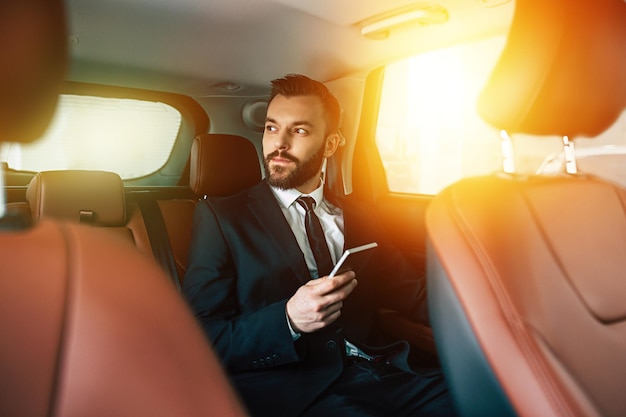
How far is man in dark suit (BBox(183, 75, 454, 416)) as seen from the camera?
141cm

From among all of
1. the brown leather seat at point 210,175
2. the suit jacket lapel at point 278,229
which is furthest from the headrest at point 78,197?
the suit jacket lapel at point 278,229

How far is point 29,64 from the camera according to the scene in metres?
0.48

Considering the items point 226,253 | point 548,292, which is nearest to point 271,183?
point 226,253

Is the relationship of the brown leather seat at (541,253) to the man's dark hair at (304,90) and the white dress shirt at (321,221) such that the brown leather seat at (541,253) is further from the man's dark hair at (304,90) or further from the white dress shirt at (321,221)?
the man's dark hair at (304,90)

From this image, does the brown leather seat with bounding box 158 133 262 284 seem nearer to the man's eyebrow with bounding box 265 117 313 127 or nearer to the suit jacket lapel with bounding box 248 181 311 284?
the man's eyebrow with bounding box 265 117 313 127

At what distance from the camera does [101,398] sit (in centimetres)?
55

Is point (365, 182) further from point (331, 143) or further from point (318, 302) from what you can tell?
point (318, 302)

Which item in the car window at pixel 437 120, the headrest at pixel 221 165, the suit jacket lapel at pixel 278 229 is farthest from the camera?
the headrest at pixel 221 165

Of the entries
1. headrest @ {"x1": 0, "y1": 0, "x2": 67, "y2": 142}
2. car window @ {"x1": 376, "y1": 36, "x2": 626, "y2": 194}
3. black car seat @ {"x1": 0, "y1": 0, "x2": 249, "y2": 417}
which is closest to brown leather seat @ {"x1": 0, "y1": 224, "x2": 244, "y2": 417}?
black car seat @ {"x1": 0, "y1": 0, "x2": 249, "y2": 417}

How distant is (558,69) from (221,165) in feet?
4.40

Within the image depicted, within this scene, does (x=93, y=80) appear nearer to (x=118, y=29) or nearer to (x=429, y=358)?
(x=118, y=29)

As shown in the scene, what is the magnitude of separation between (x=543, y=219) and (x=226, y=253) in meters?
0.90

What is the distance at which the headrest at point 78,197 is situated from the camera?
5.78ft

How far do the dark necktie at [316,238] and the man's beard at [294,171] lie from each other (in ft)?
0.26
